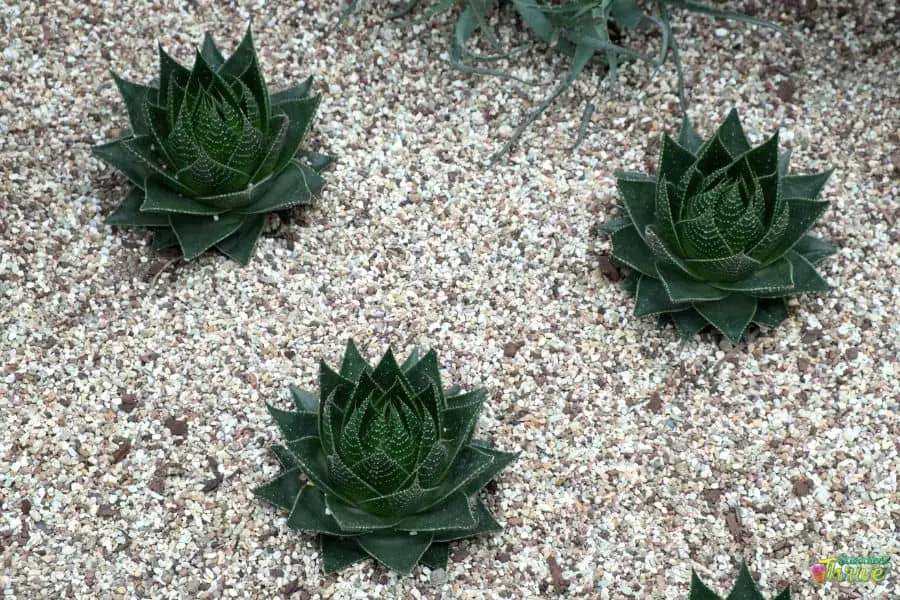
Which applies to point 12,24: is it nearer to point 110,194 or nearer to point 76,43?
point 76,43

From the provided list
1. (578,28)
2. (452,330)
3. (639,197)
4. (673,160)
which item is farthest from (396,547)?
(578,28)

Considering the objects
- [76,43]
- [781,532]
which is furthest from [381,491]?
[76,43]

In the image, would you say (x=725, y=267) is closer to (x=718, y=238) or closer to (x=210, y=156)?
(x=718, y=238)

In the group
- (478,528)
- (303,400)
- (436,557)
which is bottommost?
(436,557)

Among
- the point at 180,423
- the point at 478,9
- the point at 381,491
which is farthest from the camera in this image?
the point at 478,9

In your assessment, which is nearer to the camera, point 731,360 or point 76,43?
point 731,360

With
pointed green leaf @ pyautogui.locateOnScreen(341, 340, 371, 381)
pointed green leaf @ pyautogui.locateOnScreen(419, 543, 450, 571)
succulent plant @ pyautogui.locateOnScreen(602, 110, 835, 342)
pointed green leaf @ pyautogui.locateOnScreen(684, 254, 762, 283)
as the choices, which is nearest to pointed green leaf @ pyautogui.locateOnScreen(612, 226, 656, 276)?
succulent plant @ pyautogui.locateOnScreen(602, 110, 835, 342)

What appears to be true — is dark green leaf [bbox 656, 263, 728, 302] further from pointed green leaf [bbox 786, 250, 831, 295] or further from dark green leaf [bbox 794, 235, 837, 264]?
dark green leaf [bbox 794, 235, 837, 264]

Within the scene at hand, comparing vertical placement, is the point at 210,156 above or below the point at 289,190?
above
